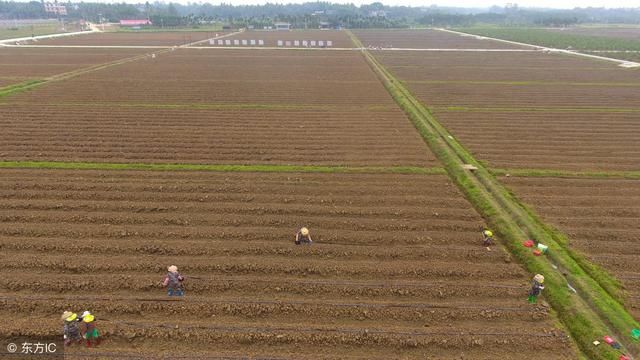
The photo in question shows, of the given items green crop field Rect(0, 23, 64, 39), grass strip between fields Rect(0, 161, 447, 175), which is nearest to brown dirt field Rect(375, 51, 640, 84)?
grass strip between fields Rect(0, 161, 447, 175)

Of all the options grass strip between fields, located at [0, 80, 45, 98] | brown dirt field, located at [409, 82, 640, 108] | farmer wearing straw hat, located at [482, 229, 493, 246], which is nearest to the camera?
farmer wearing straw hat, located at [482, 229, 493, 246]

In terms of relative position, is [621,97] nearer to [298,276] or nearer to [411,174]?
[411,174]

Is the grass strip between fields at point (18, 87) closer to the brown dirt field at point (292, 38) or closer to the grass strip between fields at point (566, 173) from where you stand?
the grass strip between fields at point (566, 173)

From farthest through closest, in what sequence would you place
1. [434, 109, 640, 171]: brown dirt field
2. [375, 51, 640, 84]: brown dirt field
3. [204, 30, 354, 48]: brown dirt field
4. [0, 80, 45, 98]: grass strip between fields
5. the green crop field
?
the green crop field < [204, 30, 354, 48]: brown dirt field < [375, 51, 640, 84]: brown dirt field < [0, 80, 45, 98]: grass strip between fields < [434, 109, 640, 171]: brown dirt field

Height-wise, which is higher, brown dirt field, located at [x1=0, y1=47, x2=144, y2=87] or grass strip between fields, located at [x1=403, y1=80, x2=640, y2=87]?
brown dirt field, located at [x1=0, y1=47, x2=144, y2=87]

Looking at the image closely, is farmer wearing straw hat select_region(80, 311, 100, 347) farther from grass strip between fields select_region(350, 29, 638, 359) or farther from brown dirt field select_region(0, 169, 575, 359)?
grass strip between fields select_region(350, 29, 638, 359)

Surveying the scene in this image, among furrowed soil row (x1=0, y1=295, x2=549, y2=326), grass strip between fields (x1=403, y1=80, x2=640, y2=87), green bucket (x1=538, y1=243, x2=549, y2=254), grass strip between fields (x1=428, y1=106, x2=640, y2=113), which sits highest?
grass strip between fields (x1=403, y1=80, x2=640, y2=87)
